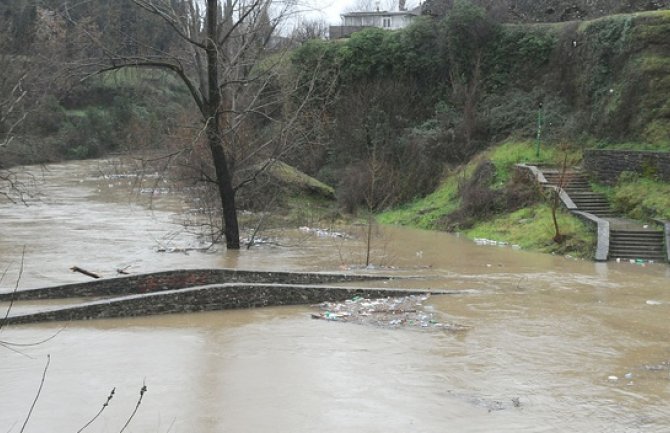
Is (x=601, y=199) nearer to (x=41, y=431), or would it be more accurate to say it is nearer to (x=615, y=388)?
(x=615, y=388)

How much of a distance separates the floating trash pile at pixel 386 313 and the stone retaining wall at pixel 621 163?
17.0 m

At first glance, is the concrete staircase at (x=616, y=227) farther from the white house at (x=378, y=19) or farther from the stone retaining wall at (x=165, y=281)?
the white house at (x=378, y=19)

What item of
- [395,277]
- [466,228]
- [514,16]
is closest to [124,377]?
[395,277]

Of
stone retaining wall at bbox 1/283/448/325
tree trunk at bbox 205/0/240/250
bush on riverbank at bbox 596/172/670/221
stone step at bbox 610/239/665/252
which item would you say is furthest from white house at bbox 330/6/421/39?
stone retaining wall at bbox 1/283/448/325

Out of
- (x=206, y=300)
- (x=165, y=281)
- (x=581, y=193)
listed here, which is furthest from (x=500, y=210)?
(x=206, y=300)

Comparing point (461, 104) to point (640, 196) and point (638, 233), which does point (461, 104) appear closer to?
point (640, 196)

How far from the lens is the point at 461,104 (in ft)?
139

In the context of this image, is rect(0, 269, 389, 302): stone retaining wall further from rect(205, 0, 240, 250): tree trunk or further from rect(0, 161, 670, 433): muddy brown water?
rect(205, 0, 240, 250): tree trunk

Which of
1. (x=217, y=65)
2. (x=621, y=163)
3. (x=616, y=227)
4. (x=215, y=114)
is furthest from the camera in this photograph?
(x=621, y=163)

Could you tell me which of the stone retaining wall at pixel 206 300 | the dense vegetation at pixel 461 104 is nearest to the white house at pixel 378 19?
the dense vegetation at pixel 461 104

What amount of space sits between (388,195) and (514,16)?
1595 centimetres

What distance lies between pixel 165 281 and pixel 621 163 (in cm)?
2117

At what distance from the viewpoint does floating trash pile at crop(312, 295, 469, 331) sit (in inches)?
534

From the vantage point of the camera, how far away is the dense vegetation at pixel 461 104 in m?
33.0
